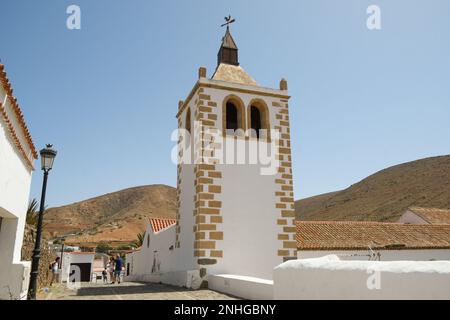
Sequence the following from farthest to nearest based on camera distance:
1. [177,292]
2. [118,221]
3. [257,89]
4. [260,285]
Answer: [118,221] < [257,89] < [177,292] < [260,285]

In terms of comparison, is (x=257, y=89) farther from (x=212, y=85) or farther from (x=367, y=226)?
(x=367, y=226)

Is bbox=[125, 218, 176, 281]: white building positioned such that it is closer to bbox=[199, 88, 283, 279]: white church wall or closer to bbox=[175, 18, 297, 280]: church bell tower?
bbox=[175, 18, 297, 280]: church bell tower

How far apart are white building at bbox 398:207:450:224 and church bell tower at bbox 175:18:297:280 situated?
14.9 meters

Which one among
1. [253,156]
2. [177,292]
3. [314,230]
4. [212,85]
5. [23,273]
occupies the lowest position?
[177,292]

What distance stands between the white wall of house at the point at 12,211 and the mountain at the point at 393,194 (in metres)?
40.1

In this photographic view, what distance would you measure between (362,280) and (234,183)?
23.0 ft

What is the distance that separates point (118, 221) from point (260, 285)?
5890 centimetres

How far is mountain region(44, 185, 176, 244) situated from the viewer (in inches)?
2207

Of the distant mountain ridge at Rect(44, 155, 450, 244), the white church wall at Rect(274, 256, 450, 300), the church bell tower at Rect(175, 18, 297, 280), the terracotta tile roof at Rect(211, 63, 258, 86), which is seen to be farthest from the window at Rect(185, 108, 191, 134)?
the distant mountain ridge at Rect(44, 155, 450, 244)
